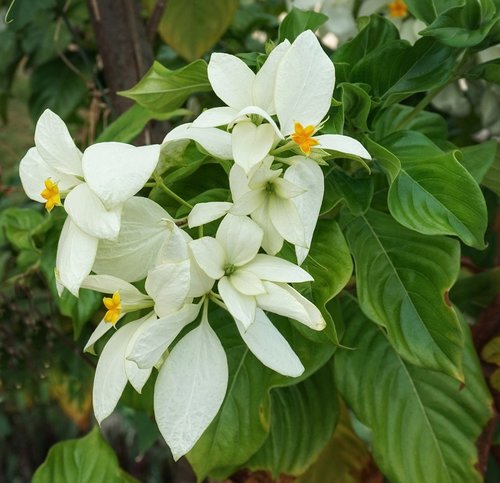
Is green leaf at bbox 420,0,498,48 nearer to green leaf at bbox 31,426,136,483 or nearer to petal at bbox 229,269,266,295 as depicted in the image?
petal at bbox 229,269,266,295

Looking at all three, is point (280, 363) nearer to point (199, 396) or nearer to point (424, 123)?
point (199, 396)

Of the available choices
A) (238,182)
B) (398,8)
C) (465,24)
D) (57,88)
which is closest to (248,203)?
(238,182)

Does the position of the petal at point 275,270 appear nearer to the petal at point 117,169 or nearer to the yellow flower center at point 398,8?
the petal at point 117,169

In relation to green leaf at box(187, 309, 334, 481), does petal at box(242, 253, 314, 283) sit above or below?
above

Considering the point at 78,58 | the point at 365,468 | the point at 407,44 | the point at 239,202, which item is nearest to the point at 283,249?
the point at 239,202

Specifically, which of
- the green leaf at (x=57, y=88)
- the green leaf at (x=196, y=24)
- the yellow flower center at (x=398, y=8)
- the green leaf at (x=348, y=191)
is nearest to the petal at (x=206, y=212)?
the green leaf at (x=348, y=191)

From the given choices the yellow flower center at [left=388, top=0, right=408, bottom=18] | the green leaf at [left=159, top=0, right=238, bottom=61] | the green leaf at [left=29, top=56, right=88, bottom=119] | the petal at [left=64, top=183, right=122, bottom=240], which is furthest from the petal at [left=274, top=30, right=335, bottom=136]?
the green leaf at [left=29, top=56, right=88, bottom=119]
